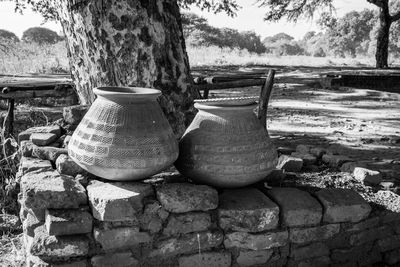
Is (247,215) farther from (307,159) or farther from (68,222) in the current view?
(307,159)

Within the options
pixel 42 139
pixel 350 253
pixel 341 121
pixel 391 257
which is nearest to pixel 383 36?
pixel 341 121

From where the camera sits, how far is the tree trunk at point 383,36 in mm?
15000

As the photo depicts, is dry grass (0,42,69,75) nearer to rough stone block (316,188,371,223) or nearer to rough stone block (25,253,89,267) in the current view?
rough stone block (25,253,89,267)

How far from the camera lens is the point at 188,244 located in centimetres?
216

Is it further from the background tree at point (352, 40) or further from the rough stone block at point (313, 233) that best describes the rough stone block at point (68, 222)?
the background tree at point (352, 40)

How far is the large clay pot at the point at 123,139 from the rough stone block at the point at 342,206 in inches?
34.3

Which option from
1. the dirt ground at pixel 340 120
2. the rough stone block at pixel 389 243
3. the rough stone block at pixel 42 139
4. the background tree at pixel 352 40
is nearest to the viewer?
the rough stone block at pixel 389 243

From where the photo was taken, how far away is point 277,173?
8.98ft

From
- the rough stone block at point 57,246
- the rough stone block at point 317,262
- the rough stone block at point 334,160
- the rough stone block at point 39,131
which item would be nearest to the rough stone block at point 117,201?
the rough stone block at point 57,246

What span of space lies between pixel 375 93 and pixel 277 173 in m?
7.11

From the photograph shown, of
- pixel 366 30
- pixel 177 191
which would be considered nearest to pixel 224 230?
pixel 177 191

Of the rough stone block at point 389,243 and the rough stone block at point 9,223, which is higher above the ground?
the rough stone block at point 9,223

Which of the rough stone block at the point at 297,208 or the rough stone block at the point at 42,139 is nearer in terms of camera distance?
the rough stone block at the point at 297,208

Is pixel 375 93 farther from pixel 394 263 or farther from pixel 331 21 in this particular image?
pixel 331 21
